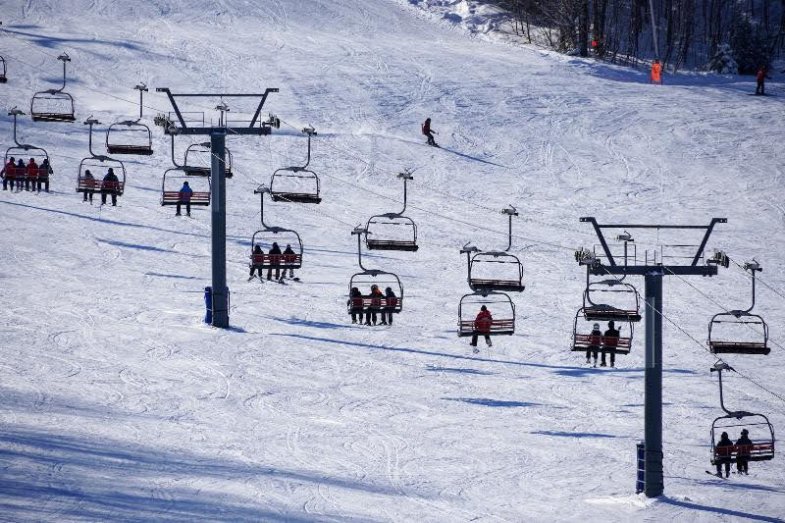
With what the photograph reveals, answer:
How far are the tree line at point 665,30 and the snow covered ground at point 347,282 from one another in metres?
2.39

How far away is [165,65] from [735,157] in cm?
2145

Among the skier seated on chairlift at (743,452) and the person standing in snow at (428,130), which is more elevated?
the person standing in snow at (428,130)

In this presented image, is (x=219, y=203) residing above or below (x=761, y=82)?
below

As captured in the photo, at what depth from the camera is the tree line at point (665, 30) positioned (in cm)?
5497

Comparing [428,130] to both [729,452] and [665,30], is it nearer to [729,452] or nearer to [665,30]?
[665,30]

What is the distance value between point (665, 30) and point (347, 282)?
3534 cm

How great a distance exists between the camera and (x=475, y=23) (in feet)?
195

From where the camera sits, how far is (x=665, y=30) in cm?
6141

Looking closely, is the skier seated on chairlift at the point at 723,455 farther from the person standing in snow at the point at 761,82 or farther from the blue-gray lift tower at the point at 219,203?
the person standing in snow at the point at 761,82

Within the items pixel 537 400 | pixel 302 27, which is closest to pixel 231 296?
pixel 537 400

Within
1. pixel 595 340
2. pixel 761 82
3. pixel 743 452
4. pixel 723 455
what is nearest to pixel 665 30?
pixel 761 82

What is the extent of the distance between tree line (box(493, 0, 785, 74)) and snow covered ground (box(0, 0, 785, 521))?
7.85ft

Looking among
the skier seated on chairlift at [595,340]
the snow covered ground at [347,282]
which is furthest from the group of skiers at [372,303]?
the skier seated on chairlift at [595,340]

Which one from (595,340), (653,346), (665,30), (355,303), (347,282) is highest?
(665,30)
